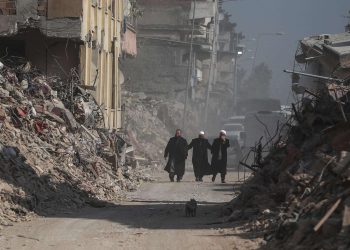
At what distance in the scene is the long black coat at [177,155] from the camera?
84.5 feet

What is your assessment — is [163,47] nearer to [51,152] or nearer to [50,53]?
[50,53]

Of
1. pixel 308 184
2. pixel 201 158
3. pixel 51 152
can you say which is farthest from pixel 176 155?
pixel 308 184

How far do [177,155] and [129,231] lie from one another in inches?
534

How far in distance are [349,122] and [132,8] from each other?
31.0m

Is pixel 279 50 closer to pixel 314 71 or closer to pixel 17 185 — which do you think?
pixel 314 71

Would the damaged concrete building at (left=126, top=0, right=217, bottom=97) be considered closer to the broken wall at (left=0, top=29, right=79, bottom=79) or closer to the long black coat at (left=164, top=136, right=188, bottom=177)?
the long black coat at (left=164, top=136, right=188, bottom=177)

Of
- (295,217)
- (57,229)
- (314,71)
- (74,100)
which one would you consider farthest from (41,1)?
(295,217)

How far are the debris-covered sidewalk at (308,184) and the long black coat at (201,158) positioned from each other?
31.5 feet

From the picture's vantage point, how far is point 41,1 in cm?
2423

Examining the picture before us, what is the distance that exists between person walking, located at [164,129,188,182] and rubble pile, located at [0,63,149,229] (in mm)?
846

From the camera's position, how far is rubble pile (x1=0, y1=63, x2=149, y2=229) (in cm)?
1480

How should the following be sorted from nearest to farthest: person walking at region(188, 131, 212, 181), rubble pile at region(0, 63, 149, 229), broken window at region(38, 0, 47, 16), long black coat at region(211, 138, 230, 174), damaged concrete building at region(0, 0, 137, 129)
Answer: rubble pile at region(0, 63, 149, 229)
damaged concrete building at region(0, 0, 137, 129)
broken window at region(38, 0, 47, 16)
long black coat at region(211, 138, 230, 174)
person walking at region(188, 131, 212, 181)

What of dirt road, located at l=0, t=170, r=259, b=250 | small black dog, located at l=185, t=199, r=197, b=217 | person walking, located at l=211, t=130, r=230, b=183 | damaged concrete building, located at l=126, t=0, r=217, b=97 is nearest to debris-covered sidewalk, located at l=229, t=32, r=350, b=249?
dirt road, located at l=0, t=170, r=259, b=250

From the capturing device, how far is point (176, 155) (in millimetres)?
25766
